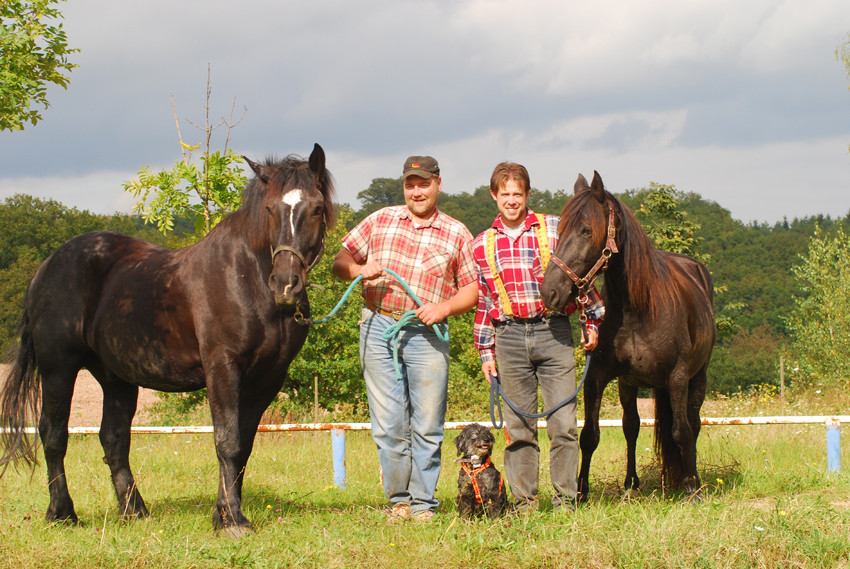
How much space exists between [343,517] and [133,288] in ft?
7.16

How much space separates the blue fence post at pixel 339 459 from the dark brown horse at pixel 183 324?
2.16 m

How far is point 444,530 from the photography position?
4.15 meters

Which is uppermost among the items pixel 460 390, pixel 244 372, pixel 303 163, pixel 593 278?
pixel 303 163

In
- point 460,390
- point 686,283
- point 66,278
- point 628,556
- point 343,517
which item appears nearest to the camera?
point 628,556

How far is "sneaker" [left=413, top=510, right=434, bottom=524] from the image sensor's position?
14.5 feet

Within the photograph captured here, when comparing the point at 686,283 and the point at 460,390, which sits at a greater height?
the point at 686,283

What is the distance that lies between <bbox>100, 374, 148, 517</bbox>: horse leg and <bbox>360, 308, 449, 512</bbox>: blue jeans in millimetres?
2033

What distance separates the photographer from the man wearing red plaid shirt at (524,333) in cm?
446

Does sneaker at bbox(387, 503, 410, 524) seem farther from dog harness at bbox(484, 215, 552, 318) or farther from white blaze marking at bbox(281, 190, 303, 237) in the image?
white blaze marking at bbox(281, 190, 303, 237)

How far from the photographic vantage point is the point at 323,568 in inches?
143

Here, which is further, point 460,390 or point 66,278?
point 460,390

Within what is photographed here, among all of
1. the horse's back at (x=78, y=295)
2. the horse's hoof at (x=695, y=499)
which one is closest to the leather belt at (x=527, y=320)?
the horse's hoof at (x=695, y=499)

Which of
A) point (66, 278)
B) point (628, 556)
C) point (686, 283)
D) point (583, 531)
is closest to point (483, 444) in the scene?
point (583, 531)

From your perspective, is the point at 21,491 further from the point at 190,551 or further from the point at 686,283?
the point at 686,283
